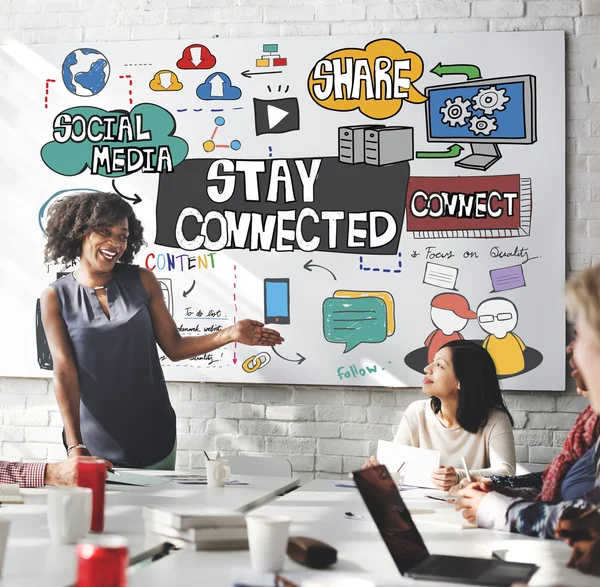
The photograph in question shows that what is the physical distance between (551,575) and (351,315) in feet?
7.38

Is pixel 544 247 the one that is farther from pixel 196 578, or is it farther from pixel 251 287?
pixel 196 578

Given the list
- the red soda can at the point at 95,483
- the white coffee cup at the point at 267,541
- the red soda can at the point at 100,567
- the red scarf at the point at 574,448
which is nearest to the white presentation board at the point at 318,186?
the red scarf at the point at 574,448

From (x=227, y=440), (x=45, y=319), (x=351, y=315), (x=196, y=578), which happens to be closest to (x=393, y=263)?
(x=351, y=315)

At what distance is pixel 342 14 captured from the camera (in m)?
3.79

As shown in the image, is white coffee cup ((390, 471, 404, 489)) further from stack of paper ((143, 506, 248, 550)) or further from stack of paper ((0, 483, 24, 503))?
stack of paper ((0, 483, 24, 503))

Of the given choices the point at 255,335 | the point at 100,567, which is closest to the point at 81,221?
the point at 255,335

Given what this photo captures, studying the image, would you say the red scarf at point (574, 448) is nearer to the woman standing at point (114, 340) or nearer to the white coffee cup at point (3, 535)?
the white coffee cup at point (3, 535)

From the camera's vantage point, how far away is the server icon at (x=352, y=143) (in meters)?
3.74

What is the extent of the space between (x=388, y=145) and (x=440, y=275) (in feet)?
2.15

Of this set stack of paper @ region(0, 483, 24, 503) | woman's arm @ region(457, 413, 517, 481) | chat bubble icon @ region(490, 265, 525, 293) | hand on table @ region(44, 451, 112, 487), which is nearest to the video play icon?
chat bubble icon @ region(490, 265, 525, 293)

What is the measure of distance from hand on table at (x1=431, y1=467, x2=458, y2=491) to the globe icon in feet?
8.32

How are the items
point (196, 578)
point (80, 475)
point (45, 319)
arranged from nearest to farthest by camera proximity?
1. point (196, 578)
2. point (80, 475)
3. point (45, 319)

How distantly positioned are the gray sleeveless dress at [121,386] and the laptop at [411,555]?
2177 millimetres

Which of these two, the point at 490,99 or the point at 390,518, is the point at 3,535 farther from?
the point at 490,99
